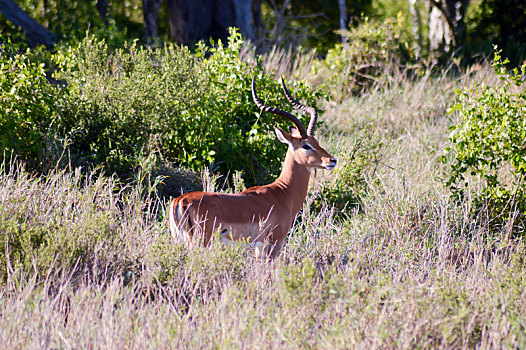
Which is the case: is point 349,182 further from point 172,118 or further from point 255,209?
point 255,209

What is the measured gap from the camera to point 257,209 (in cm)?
488

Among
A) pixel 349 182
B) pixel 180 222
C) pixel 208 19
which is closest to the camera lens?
pixel 180 222

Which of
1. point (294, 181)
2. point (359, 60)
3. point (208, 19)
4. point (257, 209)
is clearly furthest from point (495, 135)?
point (208, 19)

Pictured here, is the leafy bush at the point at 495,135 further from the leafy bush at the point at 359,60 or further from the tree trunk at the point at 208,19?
the tree trunk at the point at 208,19

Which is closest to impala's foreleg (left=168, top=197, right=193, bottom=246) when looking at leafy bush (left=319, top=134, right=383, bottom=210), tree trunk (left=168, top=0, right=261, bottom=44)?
leafy bush (left=319, top=134, right=383, bottom=210)

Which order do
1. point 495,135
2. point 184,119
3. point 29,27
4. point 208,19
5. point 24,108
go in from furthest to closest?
point 208,19 → point 29,27 → point 184,119 → point 24,108 → point 495,135

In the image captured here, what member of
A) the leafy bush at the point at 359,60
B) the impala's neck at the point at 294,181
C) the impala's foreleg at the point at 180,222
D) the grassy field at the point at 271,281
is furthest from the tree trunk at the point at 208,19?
the impala's foreleg at the point at 180,222

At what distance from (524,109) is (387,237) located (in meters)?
1.60

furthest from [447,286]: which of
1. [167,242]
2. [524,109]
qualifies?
[524,109]

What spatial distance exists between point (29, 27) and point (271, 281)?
29.1 ft

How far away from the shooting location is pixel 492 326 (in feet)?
11.7

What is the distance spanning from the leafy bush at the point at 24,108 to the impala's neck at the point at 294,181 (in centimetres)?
233

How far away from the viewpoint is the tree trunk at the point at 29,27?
11.4m

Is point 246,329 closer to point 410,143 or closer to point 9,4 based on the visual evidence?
point 410,143
